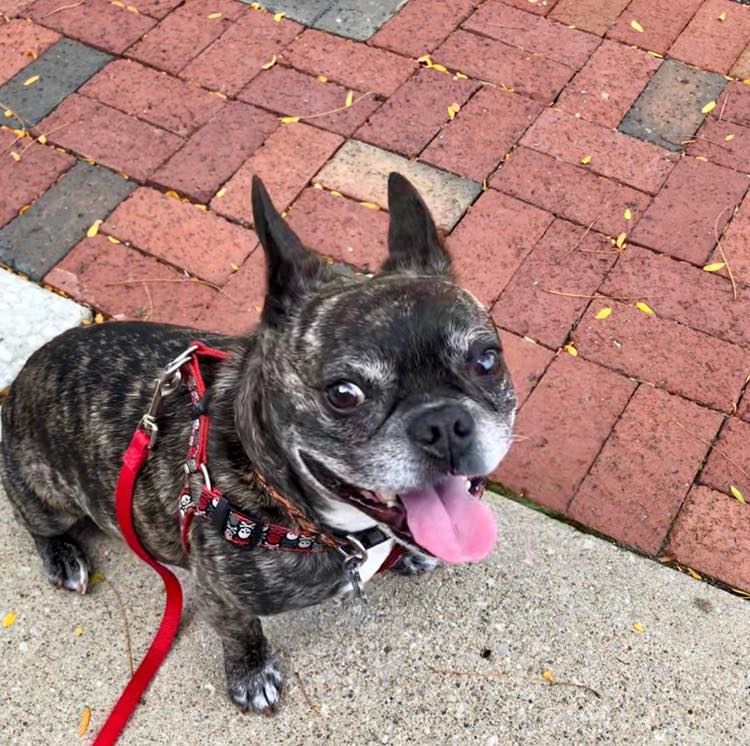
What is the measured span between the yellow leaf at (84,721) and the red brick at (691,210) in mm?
3207

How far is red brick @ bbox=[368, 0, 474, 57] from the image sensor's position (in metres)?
5.22

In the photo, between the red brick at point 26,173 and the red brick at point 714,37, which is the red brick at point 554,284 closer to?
the red brick at point 714,37

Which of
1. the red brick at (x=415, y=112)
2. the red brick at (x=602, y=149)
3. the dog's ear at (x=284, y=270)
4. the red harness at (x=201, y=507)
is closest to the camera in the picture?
the dog's ear at (x=284, y=270)

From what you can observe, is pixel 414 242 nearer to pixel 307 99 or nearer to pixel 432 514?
pixel 432 514

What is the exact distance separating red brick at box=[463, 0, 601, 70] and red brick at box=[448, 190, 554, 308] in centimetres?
118

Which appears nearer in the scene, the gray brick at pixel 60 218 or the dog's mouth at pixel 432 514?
the dog's mouth at pixel 432 514

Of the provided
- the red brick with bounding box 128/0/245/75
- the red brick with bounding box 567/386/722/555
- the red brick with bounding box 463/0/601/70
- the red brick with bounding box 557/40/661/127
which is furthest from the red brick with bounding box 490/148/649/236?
the red brick with bounding box 128/0/245/75

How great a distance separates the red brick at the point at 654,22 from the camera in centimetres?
526

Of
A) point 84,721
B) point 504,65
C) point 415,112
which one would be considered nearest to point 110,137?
point 415,112

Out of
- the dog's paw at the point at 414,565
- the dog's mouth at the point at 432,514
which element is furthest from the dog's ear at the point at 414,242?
the dog's paw at the point at 414,565

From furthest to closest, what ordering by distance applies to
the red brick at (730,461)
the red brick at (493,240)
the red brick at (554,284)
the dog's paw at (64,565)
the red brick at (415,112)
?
1. the red brick at (415,112)
2. the red brick at (493,240)
3. the red brick at (554,284)
4. the red brick at (730,461)
5. the dog's paw at (64,565)

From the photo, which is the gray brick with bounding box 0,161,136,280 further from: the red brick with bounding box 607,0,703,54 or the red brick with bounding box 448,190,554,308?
the red brick with bounding box 607,0,703,54

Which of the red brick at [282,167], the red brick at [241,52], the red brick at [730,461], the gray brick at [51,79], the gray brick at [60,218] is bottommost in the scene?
the red brick at [730,461]

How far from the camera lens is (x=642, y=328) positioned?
13.6 ft
